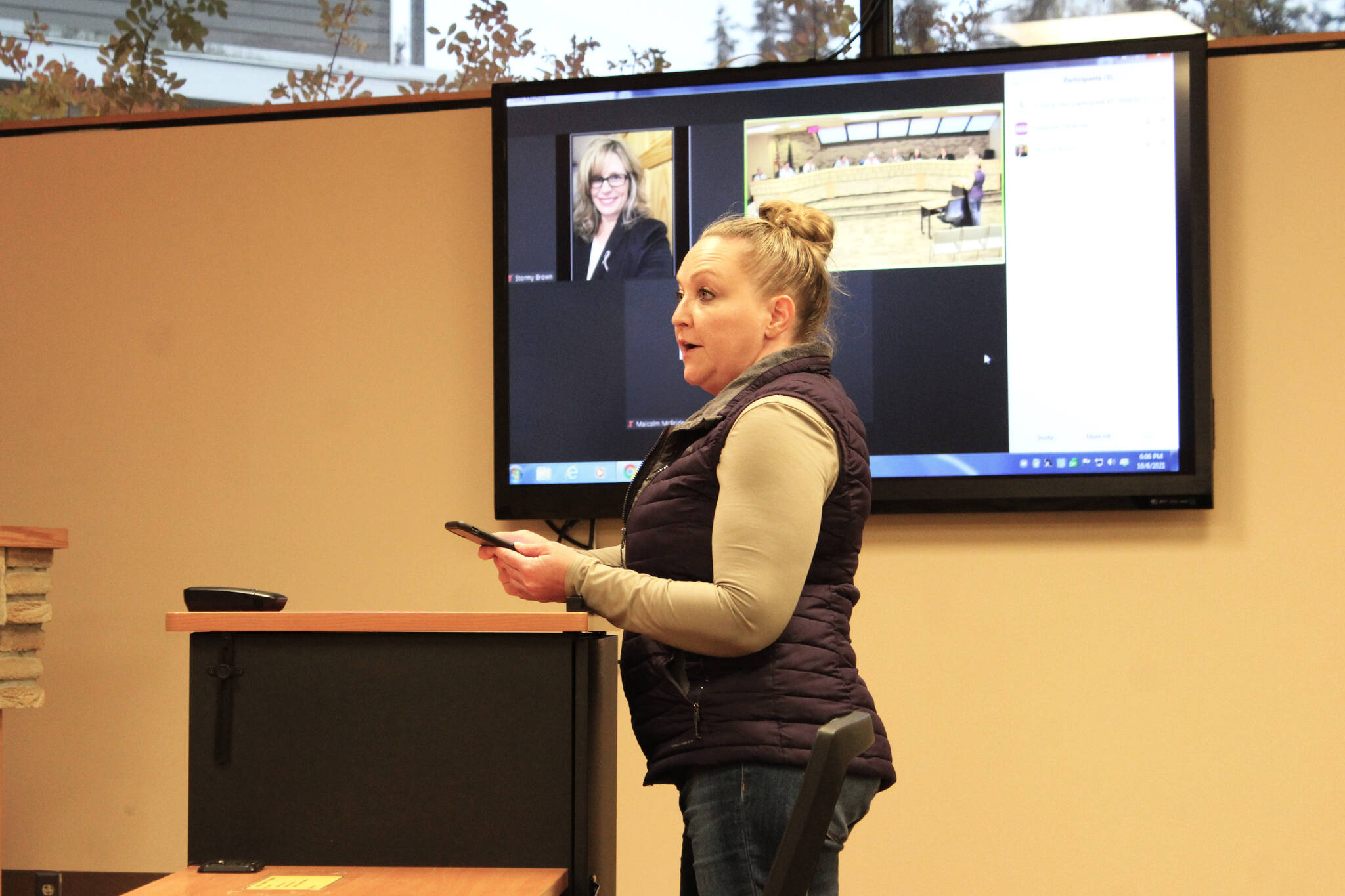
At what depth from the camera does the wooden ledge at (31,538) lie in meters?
2.49

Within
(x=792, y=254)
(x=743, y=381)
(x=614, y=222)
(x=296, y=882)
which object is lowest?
(x=296, y=882)

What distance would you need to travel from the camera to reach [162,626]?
3.06m

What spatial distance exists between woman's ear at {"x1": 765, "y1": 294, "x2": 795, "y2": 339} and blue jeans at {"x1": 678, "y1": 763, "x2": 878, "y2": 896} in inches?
22.3

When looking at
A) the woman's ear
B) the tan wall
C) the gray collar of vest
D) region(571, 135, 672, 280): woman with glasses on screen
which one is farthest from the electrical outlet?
the woman's ear

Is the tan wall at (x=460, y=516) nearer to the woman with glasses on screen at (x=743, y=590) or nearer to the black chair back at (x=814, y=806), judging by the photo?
the woman with glasses on screen at (x=743, y=590)

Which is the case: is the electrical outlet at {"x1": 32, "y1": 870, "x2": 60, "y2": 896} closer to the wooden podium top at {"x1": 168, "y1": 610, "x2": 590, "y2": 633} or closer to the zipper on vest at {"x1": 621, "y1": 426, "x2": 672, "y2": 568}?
the wooden podium top at {"x1": 168, "y1": 610, "x2": 590, "y2": 633}

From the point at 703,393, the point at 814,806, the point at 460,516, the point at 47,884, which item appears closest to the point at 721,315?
the point at 814,806

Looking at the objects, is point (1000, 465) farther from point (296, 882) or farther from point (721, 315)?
point (296, 882)

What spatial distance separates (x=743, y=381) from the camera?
151cm

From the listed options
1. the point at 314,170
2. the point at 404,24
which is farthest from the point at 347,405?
the point at 404,24

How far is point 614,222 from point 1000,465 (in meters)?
1.09

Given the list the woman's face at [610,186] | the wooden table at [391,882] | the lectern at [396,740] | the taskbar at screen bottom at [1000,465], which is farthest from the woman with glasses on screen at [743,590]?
the woman's face at [610,186]

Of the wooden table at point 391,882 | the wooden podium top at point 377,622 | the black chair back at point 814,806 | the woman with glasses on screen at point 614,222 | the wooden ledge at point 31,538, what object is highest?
the woman with glasses on screen at point 614,222

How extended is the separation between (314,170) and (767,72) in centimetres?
122
